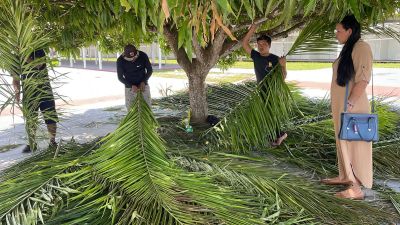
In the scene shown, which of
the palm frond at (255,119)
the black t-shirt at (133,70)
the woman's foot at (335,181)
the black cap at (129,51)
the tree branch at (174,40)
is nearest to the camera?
the woman's foot at (335,181)

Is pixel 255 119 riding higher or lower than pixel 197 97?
lower

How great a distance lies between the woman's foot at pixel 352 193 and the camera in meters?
3.21

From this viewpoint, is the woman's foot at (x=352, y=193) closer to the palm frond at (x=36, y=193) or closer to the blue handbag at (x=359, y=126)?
the blue handbag at (x=359, y=126)

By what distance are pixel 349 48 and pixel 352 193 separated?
1.20 meters

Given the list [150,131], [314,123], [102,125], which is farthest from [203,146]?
[102,125]

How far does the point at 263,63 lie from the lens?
4.34 meters

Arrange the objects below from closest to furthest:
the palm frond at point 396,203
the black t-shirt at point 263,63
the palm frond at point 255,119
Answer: the palm frond at point 396,203 → the palm frond at point 255,119 → the black t-shirt at point 263,63

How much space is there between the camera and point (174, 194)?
2412 millimetres

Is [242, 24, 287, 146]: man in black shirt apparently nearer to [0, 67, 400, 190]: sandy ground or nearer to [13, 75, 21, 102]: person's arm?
[0, 67, 400, 190]: sandy ground

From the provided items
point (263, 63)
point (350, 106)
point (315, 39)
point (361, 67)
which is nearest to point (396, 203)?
point (350, 106)

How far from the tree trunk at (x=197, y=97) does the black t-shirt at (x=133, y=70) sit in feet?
2.38

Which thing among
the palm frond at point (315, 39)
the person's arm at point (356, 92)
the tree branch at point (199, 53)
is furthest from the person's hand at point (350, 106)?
the tree branch at point (199, 53)

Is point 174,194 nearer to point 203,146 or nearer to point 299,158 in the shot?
point 203,146

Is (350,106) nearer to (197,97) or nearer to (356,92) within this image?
(356,92)
